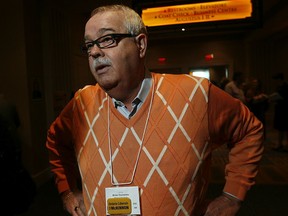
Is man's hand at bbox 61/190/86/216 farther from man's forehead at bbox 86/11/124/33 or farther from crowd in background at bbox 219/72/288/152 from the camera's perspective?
crowd in background at bbox 219/72/288/152

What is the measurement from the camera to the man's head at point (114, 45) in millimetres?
1053

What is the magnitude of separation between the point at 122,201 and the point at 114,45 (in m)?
0.52

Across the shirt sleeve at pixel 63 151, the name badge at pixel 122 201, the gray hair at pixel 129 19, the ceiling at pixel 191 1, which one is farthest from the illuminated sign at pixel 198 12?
the name badge at pixel 122 201

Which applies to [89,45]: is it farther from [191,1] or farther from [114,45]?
[191,1]

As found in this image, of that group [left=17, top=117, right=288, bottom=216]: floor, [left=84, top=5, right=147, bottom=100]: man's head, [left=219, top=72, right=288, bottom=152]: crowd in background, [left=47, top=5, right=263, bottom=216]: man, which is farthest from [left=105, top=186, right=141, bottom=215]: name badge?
[left=219, top=72, right=288, bottom=152]: crowd in background

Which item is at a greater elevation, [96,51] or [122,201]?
[96,51]

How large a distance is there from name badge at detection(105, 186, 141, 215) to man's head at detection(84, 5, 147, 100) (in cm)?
34

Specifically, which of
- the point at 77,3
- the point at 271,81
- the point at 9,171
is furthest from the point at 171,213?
the point at 271,81

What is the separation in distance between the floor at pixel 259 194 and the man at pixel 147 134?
2156mm

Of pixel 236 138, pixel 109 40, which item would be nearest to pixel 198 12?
pixel 236 138

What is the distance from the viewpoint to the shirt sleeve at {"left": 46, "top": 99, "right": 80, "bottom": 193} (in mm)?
1351

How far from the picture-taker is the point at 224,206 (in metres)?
1.17

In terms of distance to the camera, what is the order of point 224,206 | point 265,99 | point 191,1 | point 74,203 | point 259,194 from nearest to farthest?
point 224,206 → point 74,203 → point 259,194 → point 191,1 → point 265,99

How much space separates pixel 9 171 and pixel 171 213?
146 cm
